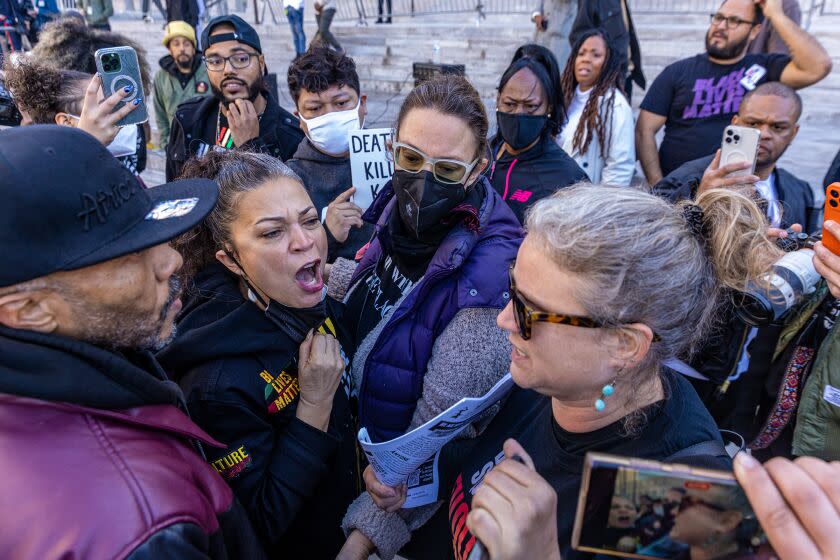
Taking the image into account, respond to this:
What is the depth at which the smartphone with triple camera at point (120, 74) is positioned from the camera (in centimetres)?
299

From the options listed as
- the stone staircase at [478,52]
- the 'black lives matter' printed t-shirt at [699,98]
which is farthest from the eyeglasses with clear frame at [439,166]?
the stone staircase at [478,52]

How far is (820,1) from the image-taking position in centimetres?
1135

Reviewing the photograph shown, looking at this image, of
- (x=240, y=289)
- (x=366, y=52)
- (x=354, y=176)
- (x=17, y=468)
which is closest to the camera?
(x=17, y=468)

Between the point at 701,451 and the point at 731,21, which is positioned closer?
the point at 701,451

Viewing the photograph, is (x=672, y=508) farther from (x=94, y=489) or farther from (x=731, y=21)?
(x=731, y=21)

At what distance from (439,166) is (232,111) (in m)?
2.38

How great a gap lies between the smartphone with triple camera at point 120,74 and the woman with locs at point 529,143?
2161 millimetres

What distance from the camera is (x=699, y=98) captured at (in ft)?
14.4

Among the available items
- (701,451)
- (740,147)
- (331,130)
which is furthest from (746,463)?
(331,130)

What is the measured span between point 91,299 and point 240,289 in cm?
81

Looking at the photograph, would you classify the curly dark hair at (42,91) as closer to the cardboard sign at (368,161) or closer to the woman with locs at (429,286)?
the cardboard sign at (368,161)

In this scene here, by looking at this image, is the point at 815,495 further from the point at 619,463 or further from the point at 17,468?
the point at 17,468

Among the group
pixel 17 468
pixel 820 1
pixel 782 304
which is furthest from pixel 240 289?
pixel 820 1

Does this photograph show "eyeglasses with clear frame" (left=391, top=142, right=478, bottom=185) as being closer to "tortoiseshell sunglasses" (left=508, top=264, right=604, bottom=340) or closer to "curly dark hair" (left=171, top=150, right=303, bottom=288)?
"curly dark hair" (left=171, top=150, right=303, bottom=288)
